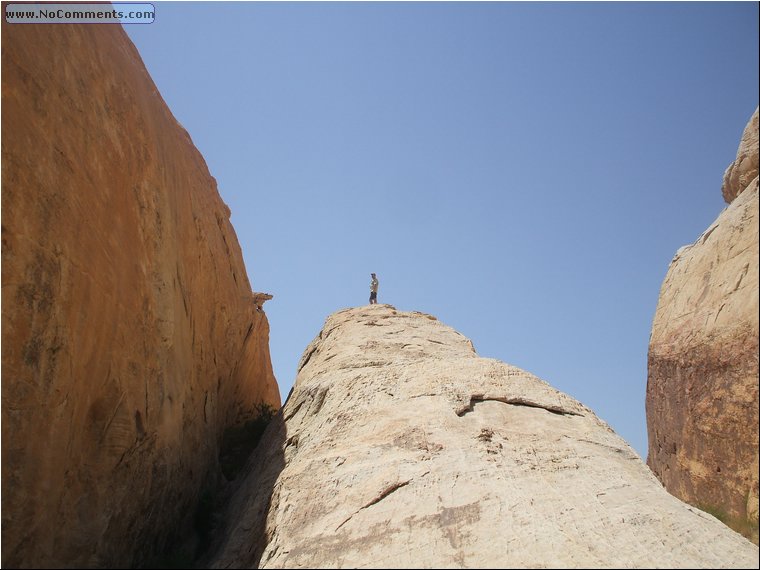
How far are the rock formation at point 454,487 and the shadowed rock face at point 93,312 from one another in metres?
1.44

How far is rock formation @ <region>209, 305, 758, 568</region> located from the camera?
4977mm

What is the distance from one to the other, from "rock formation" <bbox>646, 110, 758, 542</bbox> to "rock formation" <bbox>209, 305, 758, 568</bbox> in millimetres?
1323

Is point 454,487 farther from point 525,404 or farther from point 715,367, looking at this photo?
point 715,367

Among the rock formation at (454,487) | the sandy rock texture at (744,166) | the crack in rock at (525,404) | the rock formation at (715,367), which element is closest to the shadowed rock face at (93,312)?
the rock formation at (454,487)

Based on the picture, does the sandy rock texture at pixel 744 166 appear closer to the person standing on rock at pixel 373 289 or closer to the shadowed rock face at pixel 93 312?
the shadowed rock face at pixel 93 312

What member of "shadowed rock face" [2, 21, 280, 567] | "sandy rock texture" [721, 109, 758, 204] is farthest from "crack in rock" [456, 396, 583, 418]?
"shadowed rock face" [2, 21, 280, 567]

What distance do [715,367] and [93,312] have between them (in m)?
8.11

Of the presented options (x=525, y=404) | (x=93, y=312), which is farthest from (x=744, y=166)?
(x=93, y=312)

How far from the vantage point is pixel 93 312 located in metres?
6.95

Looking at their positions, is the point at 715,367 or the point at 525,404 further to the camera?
the point at 525,404

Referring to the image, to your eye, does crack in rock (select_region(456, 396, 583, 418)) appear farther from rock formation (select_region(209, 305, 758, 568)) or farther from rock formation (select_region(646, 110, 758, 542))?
rock formation (select_region(646, 110, 758, 542))

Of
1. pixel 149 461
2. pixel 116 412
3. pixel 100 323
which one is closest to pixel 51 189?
pixel 100 323

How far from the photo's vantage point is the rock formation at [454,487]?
4977 millimetres

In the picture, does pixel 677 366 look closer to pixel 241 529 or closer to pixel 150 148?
pixel 241 529
